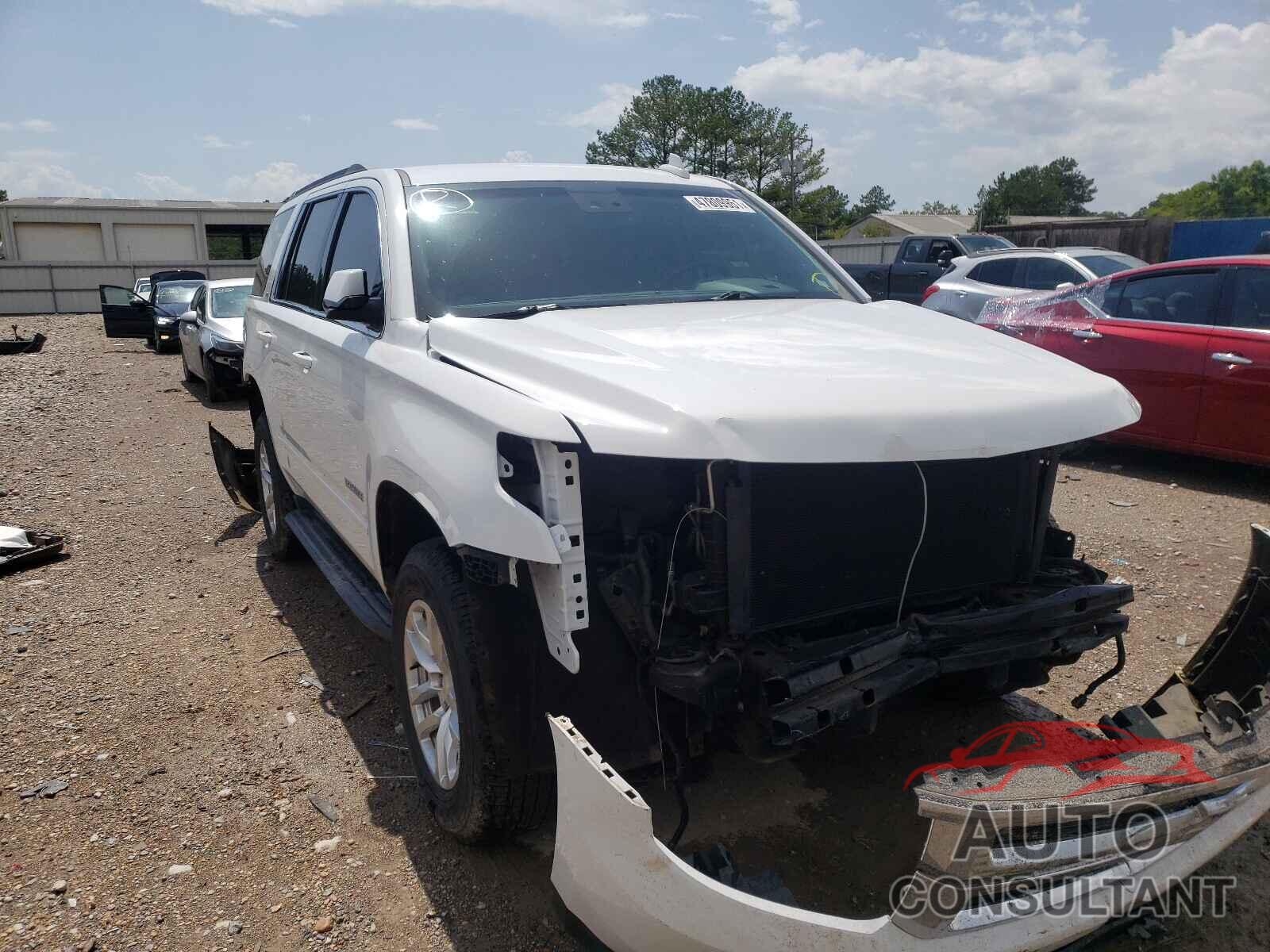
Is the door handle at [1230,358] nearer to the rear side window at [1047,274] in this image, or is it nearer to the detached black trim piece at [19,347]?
the rear side window at [1047,274]

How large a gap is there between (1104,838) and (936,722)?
1666 mm

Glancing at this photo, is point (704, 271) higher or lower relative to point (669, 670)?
higher

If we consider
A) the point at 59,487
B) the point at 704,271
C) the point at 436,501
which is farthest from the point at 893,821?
the point at 59,487

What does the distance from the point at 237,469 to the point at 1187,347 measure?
6.68 metres

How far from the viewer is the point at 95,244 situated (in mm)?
42375

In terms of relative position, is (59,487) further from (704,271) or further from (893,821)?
(893,821)

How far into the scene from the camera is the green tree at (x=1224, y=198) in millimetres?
81250

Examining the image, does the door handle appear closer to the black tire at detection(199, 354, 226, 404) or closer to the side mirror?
the side mirror

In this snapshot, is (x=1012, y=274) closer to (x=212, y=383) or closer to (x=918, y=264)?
(x=918, y=264)

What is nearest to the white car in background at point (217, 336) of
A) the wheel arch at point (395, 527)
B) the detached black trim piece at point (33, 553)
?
the detached black trim piece at point (33, 553)

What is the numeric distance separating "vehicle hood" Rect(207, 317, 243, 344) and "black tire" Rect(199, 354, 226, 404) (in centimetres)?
36

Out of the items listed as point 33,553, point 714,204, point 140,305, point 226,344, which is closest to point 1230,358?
point 714,204

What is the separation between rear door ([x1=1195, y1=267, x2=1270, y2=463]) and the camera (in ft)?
21.0

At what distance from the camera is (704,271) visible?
3.66 m
